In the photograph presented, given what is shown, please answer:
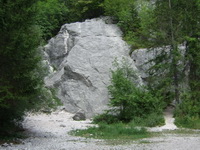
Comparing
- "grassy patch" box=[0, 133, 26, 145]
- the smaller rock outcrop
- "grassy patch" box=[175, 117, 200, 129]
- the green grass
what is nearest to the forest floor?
"grassy patch" box=[0, 133, 26, 145]

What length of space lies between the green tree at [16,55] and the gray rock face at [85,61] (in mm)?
10029

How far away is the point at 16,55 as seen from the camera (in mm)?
11977

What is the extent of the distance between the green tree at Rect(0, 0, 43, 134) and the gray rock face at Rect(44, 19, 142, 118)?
1003 centimetres

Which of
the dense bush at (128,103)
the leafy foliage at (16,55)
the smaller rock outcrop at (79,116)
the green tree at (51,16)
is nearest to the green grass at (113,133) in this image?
the leafy foliage at (16,55)

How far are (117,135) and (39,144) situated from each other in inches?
160

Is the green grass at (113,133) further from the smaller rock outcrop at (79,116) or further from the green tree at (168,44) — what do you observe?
the green tree at (168,44)

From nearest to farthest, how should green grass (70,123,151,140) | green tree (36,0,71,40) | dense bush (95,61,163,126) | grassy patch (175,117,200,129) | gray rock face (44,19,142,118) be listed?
green grass (70,123,151,140) → grassy patch (175,117,200,129) → dense bush (95,61,163,126) → gray rock face (44,19,142,118) → green tree (36,0,71,40)

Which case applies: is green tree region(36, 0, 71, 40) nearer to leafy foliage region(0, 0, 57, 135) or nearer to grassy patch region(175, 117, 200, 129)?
grassy patch region(175, 117, 200, 129)

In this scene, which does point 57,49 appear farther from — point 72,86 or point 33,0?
point 33,0

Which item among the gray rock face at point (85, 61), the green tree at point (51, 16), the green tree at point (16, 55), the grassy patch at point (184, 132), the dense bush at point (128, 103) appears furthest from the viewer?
the green tree at point (51, 16)

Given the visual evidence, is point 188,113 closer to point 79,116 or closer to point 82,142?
point 79,116

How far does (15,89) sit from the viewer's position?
12227 mm

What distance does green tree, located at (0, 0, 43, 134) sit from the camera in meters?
11.8

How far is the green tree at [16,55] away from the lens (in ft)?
38.8
